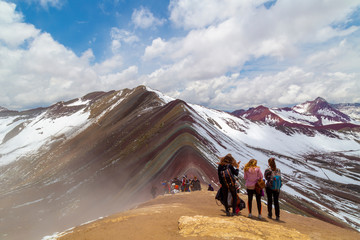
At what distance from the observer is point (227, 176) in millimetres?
7473

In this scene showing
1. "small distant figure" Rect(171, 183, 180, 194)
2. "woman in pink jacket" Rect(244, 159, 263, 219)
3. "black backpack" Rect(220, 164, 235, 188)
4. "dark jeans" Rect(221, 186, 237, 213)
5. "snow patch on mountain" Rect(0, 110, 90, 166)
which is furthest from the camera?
"snow patch on mountain" Rect(0, 110, 90, 166)

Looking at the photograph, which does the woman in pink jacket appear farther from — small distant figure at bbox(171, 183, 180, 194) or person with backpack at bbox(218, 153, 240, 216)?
small distant figure at bbox(171, 183, 180, 194)

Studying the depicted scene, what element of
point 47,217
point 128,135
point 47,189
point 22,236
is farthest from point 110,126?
point 22,236

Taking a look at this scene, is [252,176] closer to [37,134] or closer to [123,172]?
[123,172]

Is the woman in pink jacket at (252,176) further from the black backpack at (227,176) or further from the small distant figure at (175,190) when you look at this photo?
the small distant figure at (175,190)

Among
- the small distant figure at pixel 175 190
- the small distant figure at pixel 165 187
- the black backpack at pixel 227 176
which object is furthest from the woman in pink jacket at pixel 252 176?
the small distant figure at pixel 165 187

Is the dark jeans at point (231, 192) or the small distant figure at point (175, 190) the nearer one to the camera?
the dark jeans at point (231, 192)

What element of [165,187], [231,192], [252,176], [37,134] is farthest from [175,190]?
[37,134]

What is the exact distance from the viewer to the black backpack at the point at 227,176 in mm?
7441

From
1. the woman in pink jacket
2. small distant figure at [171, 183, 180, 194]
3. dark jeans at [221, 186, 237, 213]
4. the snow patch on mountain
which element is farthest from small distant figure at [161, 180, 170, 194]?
the snow patch on mountain

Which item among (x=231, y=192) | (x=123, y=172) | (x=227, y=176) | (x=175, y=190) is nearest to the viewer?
(x=227, y=176)

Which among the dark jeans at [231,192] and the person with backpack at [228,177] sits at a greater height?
the person with backpack at [228,177]

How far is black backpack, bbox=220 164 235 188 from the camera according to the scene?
744 centimetres

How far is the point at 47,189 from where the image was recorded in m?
48.6
